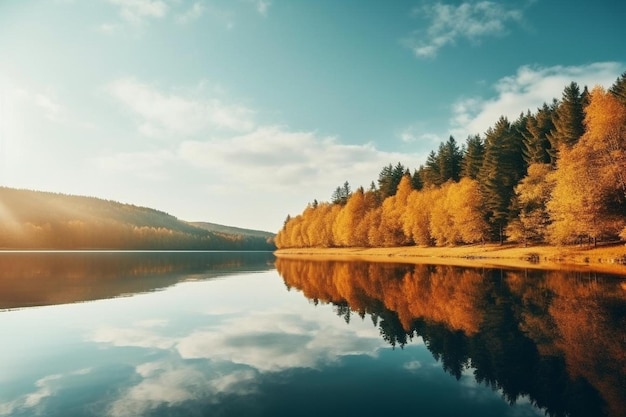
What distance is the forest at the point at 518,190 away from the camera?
150 feet

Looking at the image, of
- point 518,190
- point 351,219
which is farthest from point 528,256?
point 351,219

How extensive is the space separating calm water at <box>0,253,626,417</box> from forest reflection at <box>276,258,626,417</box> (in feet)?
0.20

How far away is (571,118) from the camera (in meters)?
61.8

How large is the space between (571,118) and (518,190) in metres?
14.3

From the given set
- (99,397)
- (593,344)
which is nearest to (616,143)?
(593,344)

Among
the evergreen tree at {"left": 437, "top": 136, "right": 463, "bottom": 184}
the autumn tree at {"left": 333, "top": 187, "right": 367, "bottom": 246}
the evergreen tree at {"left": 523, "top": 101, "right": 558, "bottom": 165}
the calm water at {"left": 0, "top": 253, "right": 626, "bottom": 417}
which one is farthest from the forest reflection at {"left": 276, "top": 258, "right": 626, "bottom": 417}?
the autumn tree at {"left": 333, "top": 187, "right": 367, "bottom": 246}

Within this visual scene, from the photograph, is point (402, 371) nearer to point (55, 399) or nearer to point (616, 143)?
point (55, 399)

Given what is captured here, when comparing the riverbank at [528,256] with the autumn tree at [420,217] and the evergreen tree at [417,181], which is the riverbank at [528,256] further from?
the evergreen tree at [417,181]

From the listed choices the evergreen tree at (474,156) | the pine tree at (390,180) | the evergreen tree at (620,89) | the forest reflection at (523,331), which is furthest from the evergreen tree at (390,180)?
the forest reflection at (523,331)

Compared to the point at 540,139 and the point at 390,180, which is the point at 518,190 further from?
the point at 390,180

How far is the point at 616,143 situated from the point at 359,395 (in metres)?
52.5

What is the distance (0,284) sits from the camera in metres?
30.7

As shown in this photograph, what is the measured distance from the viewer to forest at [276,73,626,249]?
45.6m

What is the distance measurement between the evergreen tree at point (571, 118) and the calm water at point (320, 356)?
47650mm
